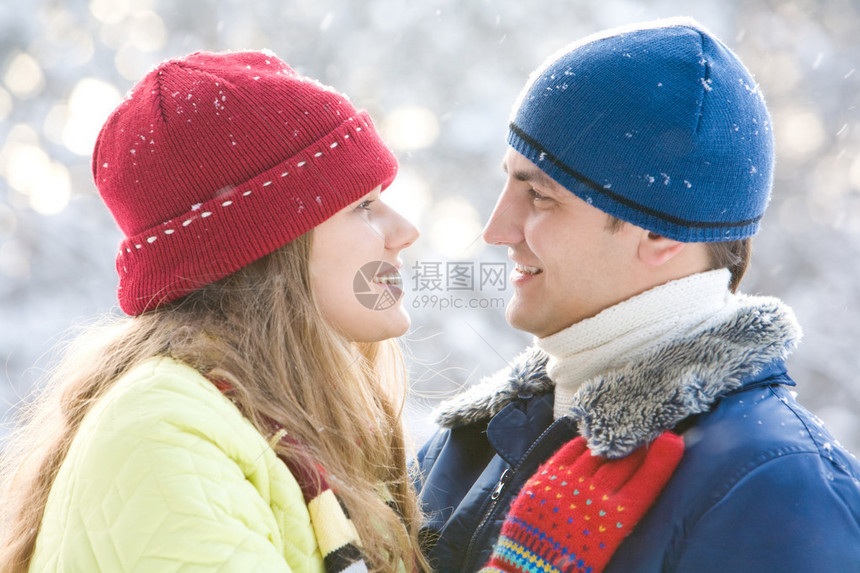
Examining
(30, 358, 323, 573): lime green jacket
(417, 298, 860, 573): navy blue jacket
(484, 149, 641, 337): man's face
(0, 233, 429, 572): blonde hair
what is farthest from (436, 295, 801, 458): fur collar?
(30, 358, 323, 573): lime green jacket

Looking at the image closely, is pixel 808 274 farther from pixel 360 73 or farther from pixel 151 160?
pixel 151 160

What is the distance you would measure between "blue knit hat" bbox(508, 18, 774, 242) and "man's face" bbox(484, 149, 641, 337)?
0.17 ft

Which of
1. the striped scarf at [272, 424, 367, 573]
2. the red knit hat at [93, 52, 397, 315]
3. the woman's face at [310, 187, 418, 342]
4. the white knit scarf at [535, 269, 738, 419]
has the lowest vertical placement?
the striped scarf at [272, 424, 367, 573]

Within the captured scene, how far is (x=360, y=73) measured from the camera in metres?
3.89

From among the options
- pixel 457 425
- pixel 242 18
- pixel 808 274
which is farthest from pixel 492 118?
pixel 457 425

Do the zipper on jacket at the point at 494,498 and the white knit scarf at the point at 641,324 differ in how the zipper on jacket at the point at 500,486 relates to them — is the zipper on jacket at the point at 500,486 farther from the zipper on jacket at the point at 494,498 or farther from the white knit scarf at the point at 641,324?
the white knit scarf at the point at 641,324

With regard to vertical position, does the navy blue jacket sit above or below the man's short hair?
below

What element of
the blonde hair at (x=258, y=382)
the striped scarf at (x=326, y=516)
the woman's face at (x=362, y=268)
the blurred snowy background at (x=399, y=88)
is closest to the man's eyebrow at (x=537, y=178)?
the woman's face at (x=362, y=268)

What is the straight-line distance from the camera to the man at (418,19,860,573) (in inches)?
45.6

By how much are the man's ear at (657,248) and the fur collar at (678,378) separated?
17 cm

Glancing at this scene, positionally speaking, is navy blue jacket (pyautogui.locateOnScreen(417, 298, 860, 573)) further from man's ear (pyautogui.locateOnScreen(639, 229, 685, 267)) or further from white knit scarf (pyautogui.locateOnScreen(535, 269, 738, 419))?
man's ear (pyautogui.locateOnScreen(639, 229, 685, 267))

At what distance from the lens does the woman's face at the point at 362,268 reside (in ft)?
4.59

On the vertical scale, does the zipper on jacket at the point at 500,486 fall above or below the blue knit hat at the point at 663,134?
below

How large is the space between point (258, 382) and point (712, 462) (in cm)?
78
